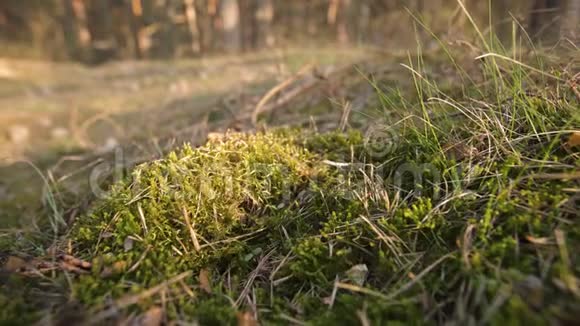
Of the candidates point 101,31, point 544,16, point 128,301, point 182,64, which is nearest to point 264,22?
point 182,64

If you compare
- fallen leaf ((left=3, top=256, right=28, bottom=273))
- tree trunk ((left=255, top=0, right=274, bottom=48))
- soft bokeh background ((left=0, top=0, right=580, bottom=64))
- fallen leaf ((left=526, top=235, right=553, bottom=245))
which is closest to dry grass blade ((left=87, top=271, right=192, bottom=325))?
fallen leaf ((left=3, top=256, right=28, bottom=273))

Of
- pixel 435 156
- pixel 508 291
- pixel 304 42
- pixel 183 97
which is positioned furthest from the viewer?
pixel 304 42

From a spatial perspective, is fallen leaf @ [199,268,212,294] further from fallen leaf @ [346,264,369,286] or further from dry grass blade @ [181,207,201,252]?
fallen leaf @ [346,264,369,286]

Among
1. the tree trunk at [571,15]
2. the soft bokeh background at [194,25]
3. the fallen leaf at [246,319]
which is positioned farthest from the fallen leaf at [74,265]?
the soft bokeh background at [194,25]

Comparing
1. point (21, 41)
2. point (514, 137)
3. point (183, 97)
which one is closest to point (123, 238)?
point (514, 137)

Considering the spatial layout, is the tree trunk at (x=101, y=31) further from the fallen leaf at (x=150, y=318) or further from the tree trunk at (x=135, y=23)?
the fallen leaf at (x=150, y=318)

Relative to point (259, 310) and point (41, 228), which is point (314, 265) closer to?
point (259, 310)
